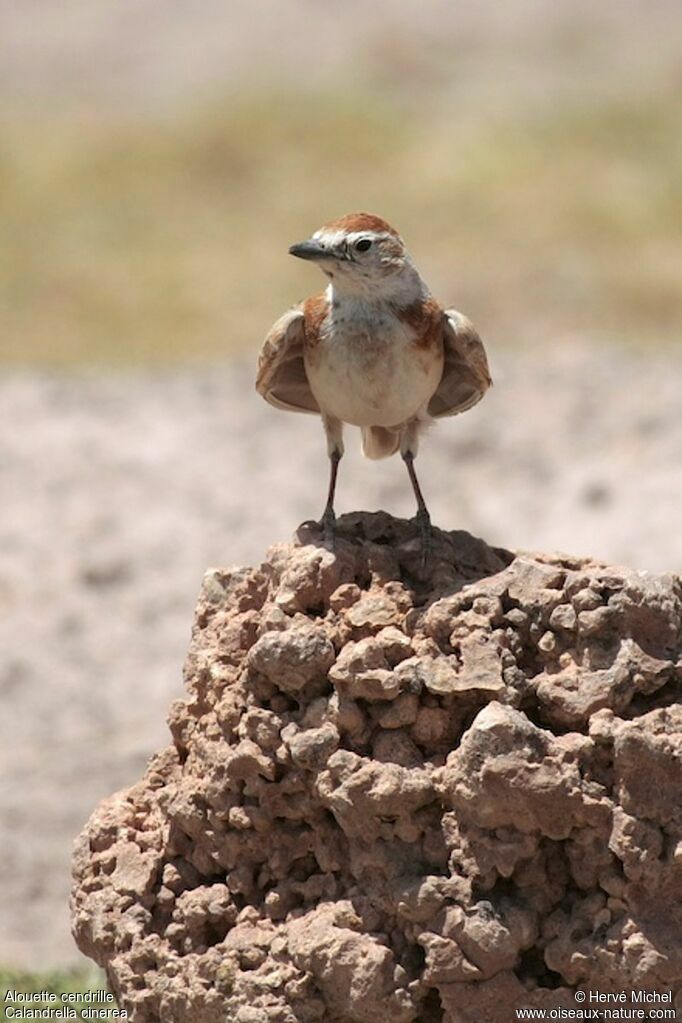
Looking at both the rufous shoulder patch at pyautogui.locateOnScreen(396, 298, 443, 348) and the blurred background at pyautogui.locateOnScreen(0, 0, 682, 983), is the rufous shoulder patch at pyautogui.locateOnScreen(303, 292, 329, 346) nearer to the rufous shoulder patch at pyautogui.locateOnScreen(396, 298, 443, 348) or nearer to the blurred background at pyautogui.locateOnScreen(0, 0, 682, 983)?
the rufous shoulder patch at pyautogui.locateOnScreen(396, 298, 443, 348)

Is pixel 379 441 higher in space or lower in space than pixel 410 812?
higher

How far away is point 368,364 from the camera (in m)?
6.54

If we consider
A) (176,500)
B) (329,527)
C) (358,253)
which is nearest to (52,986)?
(329,527)

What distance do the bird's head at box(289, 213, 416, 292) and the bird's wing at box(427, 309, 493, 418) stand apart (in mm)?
374

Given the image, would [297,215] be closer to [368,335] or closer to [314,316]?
[314,316]

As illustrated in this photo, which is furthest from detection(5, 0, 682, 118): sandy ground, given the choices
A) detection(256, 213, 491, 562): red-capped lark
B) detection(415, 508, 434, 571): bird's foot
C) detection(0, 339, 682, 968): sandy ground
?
detection(415, 508, 434, 571): bird's foot

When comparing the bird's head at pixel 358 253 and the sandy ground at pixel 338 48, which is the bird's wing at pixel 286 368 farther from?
the sandy ground at pixel 338 48

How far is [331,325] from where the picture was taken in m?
6.61

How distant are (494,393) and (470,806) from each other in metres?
12.0

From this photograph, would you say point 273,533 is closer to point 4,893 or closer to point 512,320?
point 4,893

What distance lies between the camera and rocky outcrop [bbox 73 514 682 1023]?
17.2ft

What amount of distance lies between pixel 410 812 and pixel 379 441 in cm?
224

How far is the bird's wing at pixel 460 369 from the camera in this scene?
22.6 ft

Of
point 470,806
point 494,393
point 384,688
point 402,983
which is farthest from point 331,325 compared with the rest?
point 494,393
